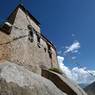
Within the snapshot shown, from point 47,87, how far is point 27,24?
380 inches

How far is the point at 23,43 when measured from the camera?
15.5 m

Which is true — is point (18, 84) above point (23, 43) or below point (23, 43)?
below

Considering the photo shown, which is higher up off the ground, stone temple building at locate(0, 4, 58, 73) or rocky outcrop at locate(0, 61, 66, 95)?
stone temple building at locate(0, 4, 58, 73)

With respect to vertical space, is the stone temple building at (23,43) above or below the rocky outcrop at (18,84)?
above

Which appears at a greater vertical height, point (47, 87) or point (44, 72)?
point (44, 72)

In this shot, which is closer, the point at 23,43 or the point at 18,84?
the point at 18,84

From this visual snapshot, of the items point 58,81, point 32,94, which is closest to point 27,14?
point 58,81

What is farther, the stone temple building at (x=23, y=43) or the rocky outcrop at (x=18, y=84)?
the stone temple building at (x=23, y=43)

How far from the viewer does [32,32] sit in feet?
59.8

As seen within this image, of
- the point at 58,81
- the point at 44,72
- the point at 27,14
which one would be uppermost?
the point at 27,14

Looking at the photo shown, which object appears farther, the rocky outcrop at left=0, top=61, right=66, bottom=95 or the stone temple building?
the stone temple building

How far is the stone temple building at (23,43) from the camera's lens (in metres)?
12.8

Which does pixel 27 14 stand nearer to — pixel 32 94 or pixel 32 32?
pixel 32 32

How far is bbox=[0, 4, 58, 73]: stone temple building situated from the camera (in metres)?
12.8
